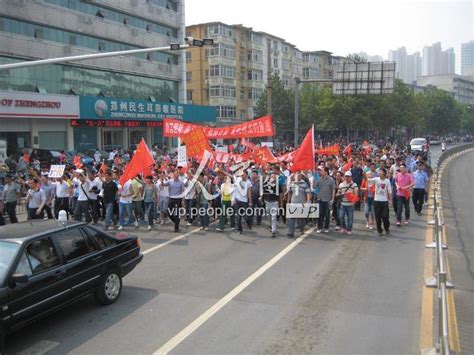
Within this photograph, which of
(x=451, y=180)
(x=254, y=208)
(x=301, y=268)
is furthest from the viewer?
(x=451, y=180)

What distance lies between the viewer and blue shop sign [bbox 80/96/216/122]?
39500mm

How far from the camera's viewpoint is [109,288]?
7.77m

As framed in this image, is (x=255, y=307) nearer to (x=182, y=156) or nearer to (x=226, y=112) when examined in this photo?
(x=182, y=156)

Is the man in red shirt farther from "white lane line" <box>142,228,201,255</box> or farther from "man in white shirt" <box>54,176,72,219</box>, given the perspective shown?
"man in white shirt" <box>54,176,72,219</box>

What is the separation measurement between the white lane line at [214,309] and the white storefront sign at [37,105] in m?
27.0

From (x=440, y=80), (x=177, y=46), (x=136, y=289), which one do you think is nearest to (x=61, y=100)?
(x=177, y=46)

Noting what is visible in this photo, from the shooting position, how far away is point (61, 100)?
36.9 m

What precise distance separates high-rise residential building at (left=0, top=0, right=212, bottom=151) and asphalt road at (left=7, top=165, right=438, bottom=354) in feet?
89.6

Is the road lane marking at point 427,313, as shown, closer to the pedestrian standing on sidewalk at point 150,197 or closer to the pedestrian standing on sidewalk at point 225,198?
the pedestrian standing on sidewalk at point 225,198

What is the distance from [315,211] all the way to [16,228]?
8.15 m

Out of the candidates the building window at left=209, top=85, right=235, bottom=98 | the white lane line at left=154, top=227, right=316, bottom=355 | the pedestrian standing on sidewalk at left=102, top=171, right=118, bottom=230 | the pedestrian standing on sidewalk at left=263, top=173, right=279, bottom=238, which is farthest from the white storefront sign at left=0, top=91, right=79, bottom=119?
the building window at left=209, top=85, right=235, bottom=98

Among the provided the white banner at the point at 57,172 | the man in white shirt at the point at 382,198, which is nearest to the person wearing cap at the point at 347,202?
the man in white shirt at the point at 382,198

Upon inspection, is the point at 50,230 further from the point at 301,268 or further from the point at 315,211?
the point at 315,211

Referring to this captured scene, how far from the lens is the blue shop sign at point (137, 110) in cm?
3950
